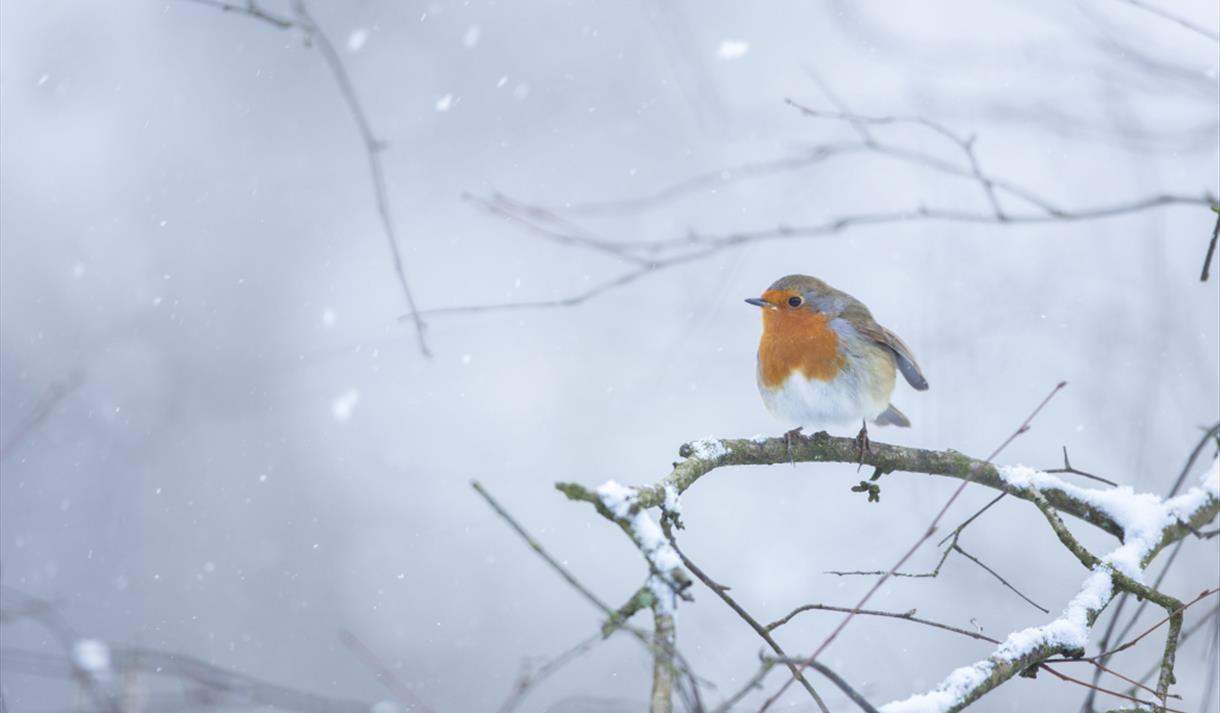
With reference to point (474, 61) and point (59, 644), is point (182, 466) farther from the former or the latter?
point (59, 644)

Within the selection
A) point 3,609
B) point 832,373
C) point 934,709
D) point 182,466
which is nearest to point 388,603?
point 182,466

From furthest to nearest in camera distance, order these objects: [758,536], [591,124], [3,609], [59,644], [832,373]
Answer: [591,124] < [758,536] < [832,373] < [3,609] < [59,644]

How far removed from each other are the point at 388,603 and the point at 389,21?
5.74 m

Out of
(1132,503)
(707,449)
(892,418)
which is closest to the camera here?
(707,449)

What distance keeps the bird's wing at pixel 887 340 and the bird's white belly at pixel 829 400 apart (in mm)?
149

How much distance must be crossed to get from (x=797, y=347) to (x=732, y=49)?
7664 mm

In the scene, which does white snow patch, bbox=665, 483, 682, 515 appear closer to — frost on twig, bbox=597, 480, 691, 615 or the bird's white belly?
frost on twig, bbox=597, 480, 691, 615

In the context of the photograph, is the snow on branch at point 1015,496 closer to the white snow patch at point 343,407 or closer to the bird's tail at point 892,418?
the bird's tail at point 892,418

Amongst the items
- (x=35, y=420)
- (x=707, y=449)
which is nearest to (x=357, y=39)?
(x=35, y=420)

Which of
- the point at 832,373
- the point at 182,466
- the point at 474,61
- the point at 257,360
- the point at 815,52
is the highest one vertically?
the point at 815,52

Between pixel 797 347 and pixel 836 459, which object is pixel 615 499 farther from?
pixel 797 347

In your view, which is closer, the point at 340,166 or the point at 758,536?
the point at 758,536

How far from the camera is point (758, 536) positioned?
31.4 ft

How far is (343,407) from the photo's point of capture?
10.5 meters
